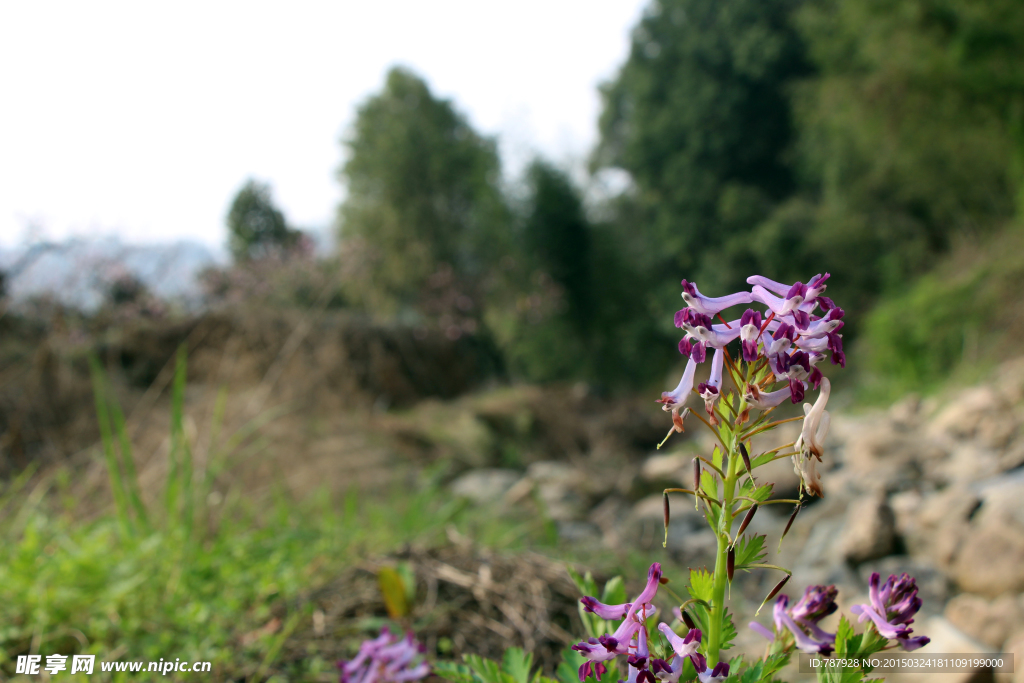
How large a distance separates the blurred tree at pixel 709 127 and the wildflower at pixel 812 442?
44.9 ft

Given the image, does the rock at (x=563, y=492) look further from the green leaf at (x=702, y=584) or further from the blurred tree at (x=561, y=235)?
the blurred tree at (x=561, y=235)

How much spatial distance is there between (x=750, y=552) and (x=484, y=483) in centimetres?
545

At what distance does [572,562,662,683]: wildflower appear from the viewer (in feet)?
1.91

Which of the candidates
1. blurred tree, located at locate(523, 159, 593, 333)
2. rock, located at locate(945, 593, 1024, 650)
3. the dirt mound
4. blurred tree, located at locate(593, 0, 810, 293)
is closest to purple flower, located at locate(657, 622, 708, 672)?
the dirt mound

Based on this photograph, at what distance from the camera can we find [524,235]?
45.9 feet

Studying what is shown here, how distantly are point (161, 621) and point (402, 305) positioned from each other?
12.1 m

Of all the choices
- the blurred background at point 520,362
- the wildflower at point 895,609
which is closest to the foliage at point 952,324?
the blurred background at point 520,362

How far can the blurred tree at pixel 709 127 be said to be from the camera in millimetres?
14312

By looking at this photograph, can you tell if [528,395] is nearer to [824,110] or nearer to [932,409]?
[932,409]

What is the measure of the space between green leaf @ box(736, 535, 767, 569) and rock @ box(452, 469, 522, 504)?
15.0 ft

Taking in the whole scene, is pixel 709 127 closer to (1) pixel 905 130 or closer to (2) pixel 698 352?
(1) pixel 905 130

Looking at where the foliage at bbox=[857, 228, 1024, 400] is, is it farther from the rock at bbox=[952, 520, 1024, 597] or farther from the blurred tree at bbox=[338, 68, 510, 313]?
the blurred tree at bbox=[338, 68, 510, 313]

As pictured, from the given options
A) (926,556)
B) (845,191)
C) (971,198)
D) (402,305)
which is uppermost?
(845,191)

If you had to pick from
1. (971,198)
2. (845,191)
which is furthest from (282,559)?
(845,191)
